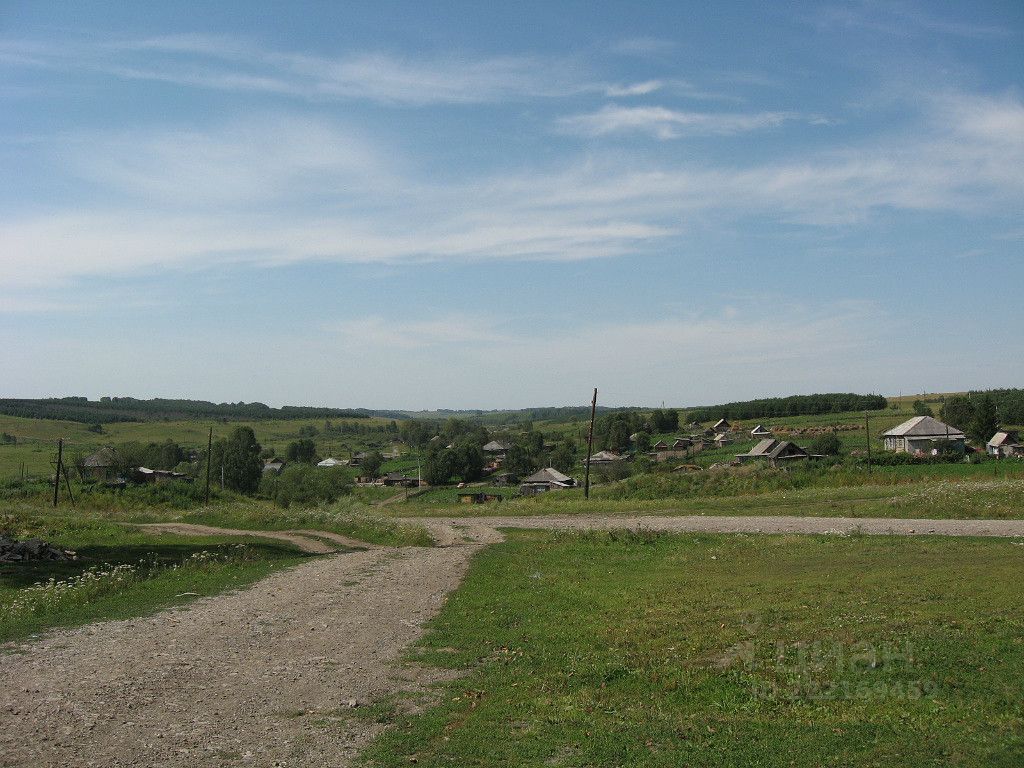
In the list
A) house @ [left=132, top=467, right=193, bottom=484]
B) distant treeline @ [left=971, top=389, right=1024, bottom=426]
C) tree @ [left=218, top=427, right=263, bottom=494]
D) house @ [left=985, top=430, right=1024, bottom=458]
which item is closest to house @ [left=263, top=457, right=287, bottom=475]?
house @ [left=132, top=467, right=193, bottom=484]

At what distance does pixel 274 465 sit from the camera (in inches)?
6043

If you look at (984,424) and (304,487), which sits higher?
(984,424)

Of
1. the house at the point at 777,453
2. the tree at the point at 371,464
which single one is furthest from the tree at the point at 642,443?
the tree at the point at 371,464

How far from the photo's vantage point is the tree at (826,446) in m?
103

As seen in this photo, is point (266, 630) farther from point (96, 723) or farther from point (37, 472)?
point (37, 472)

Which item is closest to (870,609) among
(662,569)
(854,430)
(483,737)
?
(483,737)

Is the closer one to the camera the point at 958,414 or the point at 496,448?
the point at 958,414

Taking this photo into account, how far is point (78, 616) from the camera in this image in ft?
59.0

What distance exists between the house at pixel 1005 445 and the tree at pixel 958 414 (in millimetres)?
10983

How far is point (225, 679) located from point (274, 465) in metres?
146

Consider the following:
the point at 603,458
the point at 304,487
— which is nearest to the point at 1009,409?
the point at 603,458

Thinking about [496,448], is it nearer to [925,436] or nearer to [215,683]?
[925,436]

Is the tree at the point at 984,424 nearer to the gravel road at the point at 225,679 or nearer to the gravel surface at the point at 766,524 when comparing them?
the gravel surface at the point at 766,524

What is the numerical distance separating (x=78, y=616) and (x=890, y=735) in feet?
52.0
